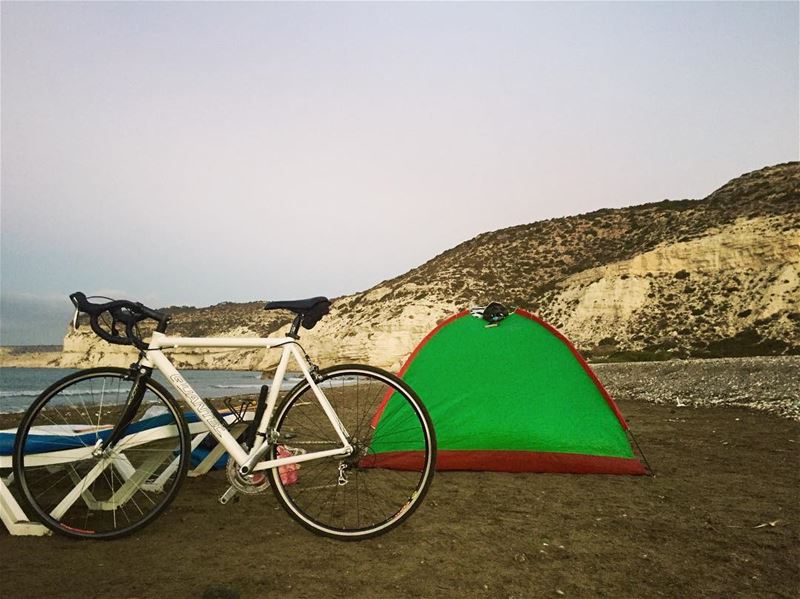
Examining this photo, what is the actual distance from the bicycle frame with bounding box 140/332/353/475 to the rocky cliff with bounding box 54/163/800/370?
17.6m

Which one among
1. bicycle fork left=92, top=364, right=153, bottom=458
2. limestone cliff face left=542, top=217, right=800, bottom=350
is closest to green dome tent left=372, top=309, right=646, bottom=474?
bicycle fork left=92, top=364, right=153, bottom=458

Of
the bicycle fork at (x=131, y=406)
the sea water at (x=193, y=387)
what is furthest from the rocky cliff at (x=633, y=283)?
the bicycle fork at (x=131, y=406)

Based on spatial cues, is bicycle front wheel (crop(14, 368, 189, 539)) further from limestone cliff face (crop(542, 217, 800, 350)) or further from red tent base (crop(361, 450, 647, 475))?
limestone cliff face (crop(542, 217, 800, 350))

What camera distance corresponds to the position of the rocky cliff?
3134 centimetres

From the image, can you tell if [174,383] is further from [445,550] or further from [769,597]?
[769,597]

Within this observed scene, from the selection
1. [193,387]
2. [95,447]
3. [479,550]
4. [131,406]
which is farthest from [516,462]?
[95,447]

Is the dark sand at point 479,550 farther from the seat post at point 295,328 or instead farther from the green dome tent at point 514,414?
the seat post at point 295,328

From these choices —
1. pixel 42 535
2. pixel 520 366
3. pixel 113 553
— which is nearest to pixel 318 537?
pixel 113 553

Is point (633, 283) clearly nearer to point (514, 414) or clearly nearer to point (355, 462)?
point (514, 414)

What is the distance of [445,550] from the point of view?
3.28 metres

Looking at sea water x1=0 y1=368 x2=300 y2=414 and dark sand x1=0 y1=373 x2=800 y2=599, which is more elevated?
dark sand x1=0 y1=373 x2=800 y2=599

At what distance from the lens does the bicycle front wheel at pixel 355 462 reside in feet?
11.2

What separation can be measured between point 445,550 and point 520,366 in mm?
2753

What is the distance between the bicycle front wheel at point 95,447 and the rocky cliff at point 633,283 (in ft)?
55.7
